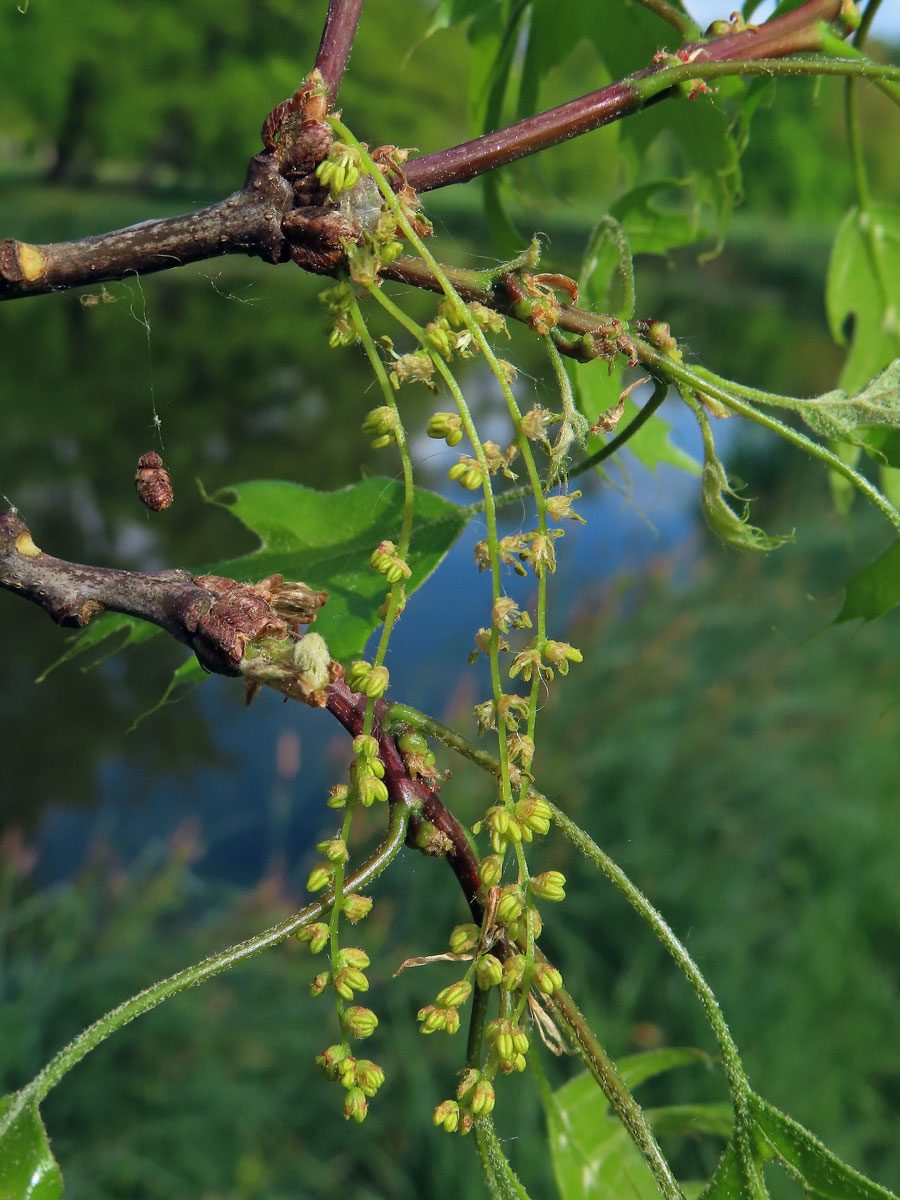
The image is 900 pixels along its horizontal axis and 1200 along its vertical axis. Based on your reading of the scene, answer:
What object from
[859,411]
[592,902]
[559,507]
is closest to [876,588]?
[859,411]

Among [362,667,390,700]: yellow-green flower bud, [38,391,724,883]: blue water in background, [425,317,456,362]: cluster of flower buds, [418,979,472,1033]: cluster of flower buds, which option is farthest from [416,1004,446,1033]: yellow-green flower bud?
[38,391,724,883]: blue water in background

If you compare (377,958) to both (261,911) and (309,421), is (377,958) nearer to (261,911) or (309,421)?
(261,911)

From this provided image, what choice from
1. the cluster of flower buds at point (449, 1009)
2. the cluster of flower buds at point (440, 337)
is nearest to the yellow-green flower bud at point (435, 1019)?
the cluster of flower buds at point (449, 1009)

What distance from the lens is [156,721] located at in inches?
205

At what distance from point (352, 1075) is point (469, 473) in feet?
0.63

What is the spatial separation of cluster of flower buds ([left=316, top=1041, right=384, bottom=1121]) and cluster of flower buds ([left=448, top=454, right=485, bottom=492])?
7.2 inches

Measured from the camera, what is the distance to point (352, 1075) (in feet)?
1.05

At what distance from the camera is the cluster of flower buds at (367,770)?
31 cm

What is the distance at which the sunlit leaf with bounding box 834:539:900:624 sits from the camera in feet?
1.63

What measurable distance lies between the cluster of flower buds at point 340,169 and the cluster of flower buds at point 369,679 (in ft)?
0.52

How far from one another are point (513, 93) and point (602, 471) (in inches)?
20.0

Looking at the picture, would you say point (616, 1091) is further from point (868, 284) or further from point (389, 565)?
point (868, 284)

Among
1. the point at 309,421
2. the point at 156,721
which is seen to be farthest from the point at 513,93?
the point at 309,421

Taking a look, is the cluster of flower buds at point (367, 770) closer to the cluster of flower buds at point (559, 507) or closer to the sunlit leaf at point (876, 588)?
the cluster of flower buds at point (559, 507)
